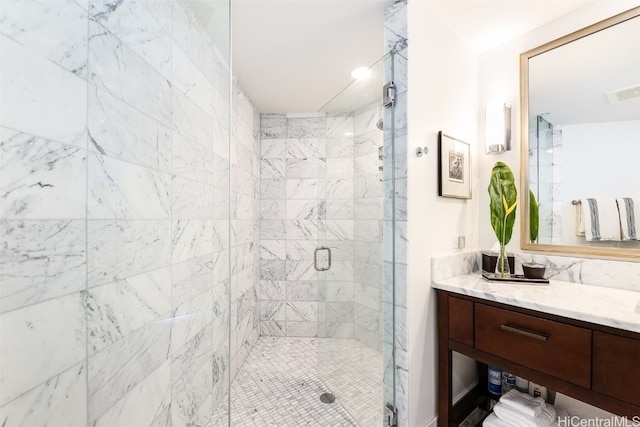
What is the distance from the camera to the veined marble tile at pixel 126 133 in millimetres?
799

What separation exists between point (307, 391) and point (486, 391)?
1.21 meters

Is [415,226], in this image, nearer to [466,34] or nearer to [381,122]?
[381,122]

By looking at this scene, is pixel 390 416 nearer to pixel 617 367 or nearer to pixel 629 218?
pixel 617 367

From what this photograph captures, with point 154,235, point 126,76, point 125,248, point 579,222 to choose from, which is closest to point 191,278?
point 154,235

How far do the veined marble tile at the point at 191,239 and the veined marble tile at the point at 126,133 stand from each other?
0.29m

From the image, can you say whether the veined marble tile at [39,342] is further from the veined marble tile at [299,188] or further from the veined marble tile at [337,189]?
the veined marble tile at [299,188]

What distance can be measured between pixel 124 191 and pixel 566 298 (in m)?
1.85

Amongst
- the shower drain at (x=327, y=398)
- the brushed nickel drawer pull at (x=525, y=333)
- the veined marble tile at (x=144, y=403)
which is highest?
the brushed nickel drawer pull at (x=525, y=333)

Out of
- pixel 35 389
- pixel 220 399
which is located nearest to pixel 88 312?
pixel 35 389

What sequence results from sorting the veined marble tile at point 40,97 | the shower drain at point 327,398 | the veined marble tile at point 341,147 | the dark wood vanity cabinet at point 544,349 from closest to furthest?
1. the veined marble tile at point 40,97
2. the dark wood vanity cabinet at point 544,349
3. the shower drain at point 327,398
4. the veined marble tile at point 341,147

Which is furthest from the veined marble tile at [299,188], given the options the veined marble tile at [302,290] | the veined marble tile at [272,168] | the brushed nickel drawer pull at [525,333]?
the brushed nickel drawer pull at [525,333]

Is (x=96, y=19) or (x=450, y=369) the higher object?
(x=96, y=19)

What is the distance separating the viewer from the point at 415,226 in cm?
143

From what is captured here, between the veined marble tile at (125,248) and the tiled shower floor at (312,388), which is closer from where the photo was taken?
the veined marble tile at (125,248)
